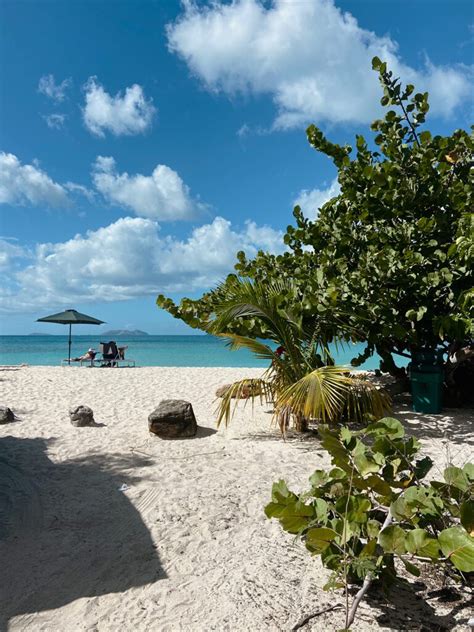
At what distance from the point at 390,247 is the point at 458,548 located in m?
5.19

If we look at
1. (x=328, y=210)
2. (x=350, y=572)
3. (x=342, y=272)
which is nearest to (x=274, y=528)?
(x=350, y=572)

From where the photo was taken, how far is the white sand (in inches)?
95.7

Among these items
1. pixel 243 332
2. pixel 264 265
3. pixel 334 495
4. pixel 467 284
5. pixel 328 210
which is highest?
pixel 328 210

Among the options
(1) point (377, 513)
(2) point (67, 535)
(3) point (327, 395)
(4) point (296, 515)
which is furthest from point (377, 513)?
(2) point (67, 535)

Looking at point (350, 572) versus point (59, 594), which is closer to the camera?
point (350, 572)

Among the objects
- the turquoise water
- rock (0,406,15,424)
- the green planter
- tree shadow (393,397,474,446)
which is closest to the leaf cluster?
tree shadow (393,397,474,446)

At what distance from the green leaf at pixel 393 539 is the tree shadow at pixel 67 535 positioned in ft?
5.15

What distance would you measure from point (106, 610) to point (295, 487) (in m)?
2.25

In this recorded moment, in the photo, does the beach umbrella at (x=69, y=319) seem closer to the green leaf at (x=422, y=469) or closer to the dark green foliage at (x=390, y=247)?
the dark green foliage at (x=390, y=247)

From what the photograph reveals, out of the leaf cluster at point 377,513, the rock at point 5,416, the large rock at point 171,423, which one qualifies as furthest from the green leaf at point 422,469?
the rock at point 5,416

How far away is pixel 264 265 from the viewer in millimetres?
8047

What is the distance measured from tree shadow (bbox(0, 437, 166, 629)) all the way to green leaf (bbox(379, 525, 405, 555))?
1569mm

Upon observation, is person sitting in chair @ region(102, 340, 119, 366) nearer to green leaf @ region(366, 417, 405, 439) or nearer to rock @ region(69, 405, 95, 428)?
rock @ region(69, 405, 95, 428)

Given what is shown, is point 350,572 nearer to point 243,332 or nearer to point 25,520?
point 25,520
